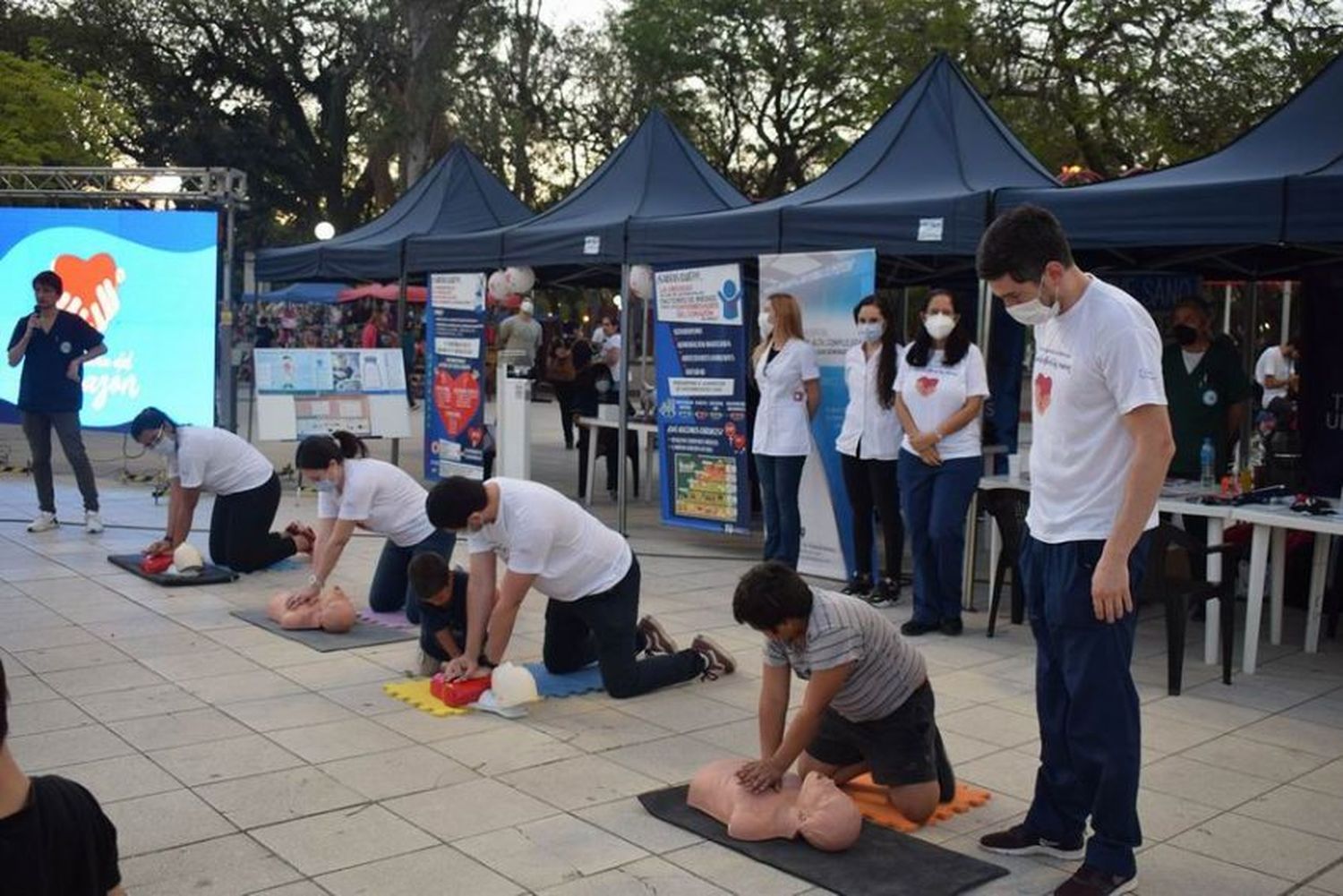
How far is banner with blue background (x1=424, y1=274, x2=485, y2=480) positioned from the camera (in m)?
12.0

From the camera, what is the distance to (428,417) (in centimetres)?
1270

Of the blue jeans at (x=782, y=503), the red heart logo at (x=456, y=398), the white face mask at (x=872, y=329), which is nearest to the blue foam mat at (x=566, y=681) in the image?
the blue jeans at (x=782, y=503)

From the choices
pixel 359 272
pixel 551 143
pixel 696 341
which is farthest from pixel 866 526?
pixel 551 143

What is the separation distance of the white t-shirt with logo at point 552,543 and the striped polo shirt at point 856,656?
1449mm

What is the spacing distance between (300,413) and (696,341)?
14.2ft

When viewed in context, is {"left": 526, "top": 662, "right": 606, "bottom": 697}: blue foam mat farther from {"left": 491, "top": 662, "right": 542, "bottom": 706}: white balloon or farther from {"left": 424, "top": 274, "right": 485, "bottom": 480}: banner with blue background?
{"left": 424, "top": 274, "right": 485, "bottom": 480}: banner with blue background

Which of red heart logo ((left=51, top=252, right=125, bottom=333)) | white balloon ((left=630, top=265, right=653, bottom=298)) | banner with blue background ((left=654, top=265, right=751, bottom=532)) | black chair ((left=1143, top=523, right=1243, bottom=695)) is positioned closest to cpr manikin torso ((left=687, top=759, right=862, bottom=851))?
black chair ((left=1143, top=523, right=1243, bottom=695))

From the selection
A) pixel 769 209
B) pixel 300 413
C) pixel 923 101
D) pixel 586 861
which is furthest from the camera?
pixel 300 413

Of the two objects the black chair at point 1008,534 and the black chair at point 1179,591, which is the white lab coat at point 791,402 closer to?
the black chair at point 1008,534

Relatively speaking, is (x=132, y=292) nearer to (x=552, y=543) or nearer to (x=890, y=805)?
(x=552, y=543)

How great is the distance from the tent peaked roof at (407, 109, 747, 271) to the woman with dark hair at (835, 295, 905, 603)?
8.58 ft

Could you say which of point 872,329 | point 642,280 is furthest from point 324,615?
point 642,280

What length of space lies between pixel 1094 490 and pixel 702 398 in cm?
592

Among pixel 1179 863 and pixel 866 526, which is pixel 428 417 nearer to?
pixel 866 526
